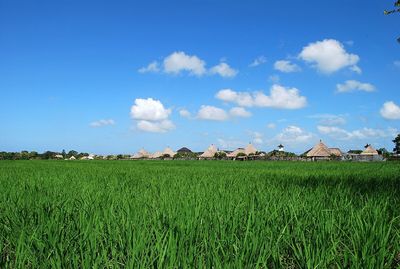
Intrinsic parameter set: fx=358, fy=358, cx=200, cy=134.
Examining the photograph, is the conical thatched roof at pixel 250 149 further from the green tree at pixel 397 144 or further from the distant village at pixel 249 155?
the green tree at pixel 397 144

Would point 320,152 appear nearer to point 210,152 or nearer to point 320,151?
point 320,151

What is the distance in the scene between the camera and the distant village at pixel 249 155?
4846 centimetres

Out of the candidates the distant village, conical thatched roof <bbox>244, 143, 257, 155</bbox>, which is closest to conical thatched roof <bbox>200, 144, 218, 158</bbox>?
the distant village

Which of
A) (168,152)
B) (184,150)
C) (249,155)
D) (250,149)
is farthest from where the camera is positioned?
(184,150)

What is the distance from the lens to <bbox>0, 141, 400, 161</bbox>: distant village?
48459mm

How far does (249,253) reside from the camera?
1.60 m

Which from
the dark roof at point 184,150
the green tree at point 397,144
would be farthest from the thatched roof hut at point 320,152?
the dark roof at point 184,150

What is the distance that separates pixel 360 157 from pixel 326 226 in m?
55.5

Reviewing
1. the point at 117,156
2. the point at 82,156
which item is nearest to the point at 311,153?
the point at 117,156

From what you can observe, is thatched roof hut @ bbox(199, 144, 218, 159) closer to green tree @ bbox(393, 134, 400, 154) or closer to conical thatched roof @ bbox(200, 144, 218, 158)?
conical thatched roof @ bbox(200, 144, 218, 158)

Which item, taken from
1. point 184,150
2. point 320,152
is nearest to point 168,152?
point 184,150

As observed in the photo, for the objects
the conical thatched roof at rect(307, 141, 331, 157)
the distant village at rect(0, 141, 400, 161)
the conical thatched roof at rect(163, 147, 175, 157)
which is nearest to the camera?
the distant village at rect(0, 141, 400, 161)

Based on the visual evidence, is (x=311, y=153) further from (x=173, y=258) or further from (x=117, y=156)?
(x=173, y=258)

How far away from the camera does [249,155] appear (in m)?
65.9
